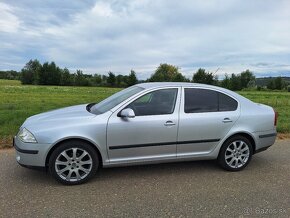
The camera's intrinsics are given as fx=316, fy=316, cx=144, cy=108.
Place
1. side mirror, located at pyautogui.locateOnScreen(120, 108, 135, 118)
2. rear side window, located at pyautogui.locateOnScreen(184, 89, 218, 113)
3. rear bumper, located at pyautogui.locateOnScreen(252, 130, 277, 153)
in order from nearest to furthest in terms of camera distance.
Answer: side mirror, located at pyautogui.locateOnScreen(120, 108, 135, 118), rear side window, located at pyautogui.locateOnScreen(184, 89, 218, 113), rear bumper, located at pyautogui.locateOnScreen(252, 130, 277, 153)

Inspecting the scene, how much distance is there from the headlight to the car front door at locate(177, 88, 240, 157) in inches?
81.3

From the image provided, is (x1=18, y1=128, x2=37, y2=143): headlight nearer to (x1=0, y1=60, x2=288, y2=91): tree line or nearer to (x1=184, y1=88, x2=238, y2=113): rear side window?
(x1=184, y1=88, x2=238, y2=113): rear side window

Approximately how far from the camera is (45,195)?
3.97 m

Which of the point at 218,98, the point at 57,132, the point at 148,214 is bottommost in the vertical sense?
the point at 148,214

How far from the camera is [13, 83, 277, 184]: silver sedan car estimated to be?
4.28 meters

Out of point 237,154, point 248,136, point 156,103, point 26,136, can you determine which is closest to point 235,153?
point 237,154

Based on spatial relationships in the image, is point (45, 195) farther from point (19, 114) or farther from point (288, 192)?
point (19, 114)

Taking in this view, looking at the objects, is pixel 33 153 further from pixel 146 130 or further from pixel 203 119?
pixel 203 119

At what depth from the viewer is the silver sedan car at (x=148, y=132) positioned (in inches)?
169

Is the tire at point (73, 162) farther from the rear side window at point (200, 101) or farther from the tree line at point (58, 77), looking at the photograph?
the tree line at point (58, 77)

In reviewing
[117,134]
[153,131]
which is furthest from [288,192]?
[117,134]

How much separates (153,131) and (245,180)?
154 centimetres

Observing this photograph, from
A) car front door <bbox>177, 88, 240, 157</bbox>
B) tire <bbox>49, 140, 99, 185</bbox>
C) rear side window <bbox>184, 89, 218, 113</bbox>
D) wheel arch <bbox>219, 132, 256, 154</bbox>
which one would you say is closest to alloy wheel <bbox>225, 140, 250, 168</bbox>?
wheel arch <bbox>219, 132, 256, 154</bbox>

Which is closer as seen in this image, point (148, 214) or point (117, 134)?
point (148, 214)
